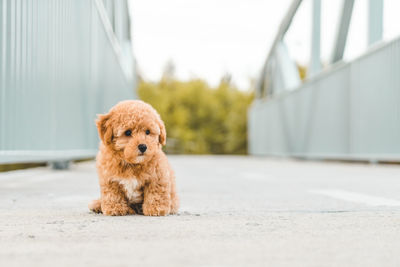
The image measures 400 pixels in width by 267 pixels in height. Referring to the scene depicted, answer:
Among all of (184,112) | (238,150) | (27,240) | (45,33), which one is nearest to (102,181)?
(27,240)

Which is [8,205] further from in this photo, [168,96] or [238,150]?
[168,96]

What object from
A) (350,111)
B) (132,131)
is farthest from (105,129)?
(350,111)

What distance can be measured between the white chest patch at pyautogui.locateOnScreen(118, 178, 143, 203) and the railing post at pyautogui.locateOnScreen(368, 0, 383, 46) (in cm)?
695

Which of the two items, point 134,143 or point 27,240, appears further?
point 134,143

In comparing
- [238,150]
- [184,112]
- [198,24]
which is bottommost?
[238,150]

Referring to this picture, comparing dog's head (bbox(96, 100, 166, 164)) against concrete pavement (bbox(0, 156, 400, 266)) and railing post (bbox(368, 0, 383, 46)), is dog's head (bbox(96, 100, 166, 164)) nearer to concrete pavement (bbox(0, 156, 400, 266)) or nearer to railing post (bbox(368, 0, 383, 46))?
concrete pavement (bbox(0, 156, 400, 266))

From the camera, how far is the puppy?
2258 millimetres

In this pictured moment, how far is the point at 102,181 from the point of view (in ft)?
7.86

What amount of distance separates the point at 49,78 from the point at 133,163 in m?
2.16

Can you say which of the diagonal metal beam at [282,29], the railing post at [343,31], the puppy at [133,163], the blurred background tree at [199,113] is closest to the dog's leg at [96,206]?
the puppy at [133,163]

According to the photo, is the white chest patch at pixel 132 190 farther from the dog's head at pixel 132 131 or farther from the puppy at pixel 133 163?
the dog's head at pixel 132 131

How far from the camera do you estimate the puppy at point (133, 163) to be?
226 centimetres

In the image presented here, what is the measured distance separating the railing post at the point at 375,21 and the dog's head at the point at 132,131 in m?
6.87

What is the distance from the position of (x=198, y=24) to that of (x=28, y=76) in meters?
35.3
